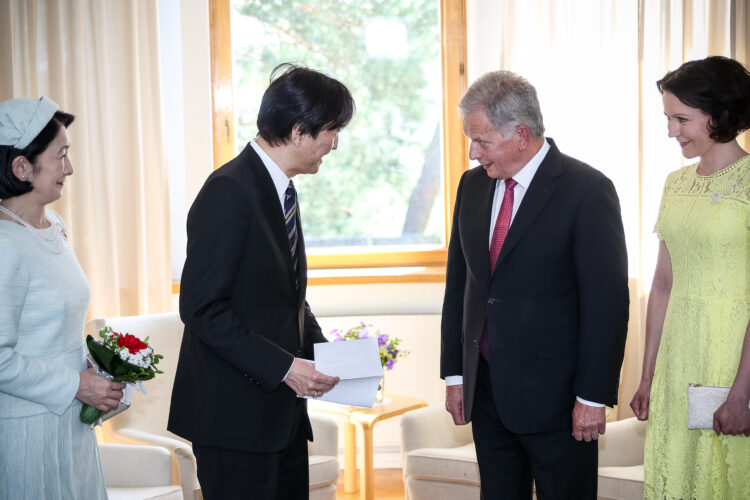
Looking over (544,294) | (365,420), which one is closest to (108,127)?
(365,420)

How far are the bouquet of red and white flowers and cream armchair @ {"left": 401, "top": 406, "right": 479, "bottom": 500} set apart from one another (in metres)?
1.61

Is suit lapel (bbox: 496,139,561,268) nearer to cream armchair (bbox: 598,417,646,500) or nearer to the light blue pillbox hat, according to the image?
the light blue pillbox hat

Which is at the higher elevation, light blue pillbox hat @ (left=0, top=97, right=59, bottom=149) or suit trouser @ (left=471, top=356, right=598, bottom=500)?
light blue pillbox hat @ (left=0, top=97, right=59, bottom=149)

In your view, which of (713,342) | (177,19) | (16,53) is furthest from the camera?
(177,19)

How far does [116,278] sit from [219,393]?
2.46m

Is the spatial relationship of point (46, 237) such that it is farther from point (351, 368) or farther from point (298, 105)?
point (351, 368)

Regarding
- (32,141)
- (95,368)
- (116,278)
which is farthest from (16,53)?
(95,368)

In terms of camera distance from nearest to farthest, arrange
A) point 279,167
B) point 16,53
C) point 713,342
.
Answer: point 279,167 < point 713,342 < point 16,53

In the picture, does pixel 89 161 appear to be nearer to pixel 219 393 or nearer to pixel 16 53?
pixel 16 53

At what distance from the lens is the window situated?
14.9 ft

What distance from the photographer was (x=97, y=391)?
200cm

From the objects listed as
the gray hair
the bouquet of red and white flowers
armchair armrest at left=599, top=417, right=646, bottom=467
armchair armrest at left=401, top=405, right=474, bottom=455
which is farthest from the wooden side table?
the gray hair

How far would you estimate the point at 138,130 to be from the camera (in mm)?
4082

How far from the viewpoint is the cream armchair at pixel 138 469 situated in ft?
9.51
